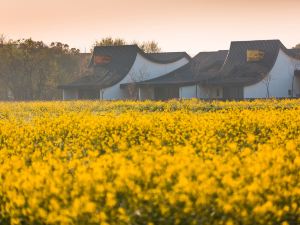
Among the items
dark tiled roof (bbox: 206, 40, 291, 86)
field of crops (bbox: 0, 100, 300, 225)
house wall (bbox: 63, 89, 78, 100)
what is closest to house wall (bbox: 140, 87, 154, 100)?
dark tiled roof (bbox: 206, 40, 291, 86)

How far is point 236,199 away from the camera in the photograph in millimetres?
6344

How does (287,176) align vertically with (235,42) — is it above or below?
below

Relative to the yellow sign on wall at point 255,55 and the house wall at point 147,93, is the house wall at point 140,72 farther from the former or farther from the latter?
the yellow sign on wall at point 255,55

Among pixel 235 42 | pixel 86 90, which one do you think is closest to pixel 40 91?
pixel 86 90

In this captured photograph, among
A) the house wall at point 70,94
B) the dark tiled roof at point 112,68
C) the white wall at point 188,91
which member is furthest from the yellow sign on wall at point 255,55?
the house wall at point 70,94

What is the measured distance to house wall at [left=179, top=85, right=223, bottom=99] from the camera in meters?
50.2

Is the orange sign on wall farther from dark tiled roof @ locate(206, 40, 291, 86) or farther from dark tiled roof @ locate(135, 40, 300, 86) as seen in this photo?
dark tiled roof @ locate(206, 40, 291, 86)

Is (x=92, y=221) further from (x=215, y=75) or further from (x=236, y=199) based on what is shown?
(x=215, y=75)

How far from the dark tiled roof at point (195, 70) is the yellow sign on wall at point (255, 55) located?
11.7ft

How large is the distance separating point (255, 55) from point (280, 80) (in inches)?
111

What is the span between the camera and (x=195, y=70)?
57094 mm

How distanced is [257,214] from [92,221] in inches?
61.5

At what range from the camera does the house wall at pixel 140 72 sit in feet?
178

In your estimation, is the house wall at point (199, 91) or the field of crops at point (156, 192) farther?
the house wall at point (199, 91)
